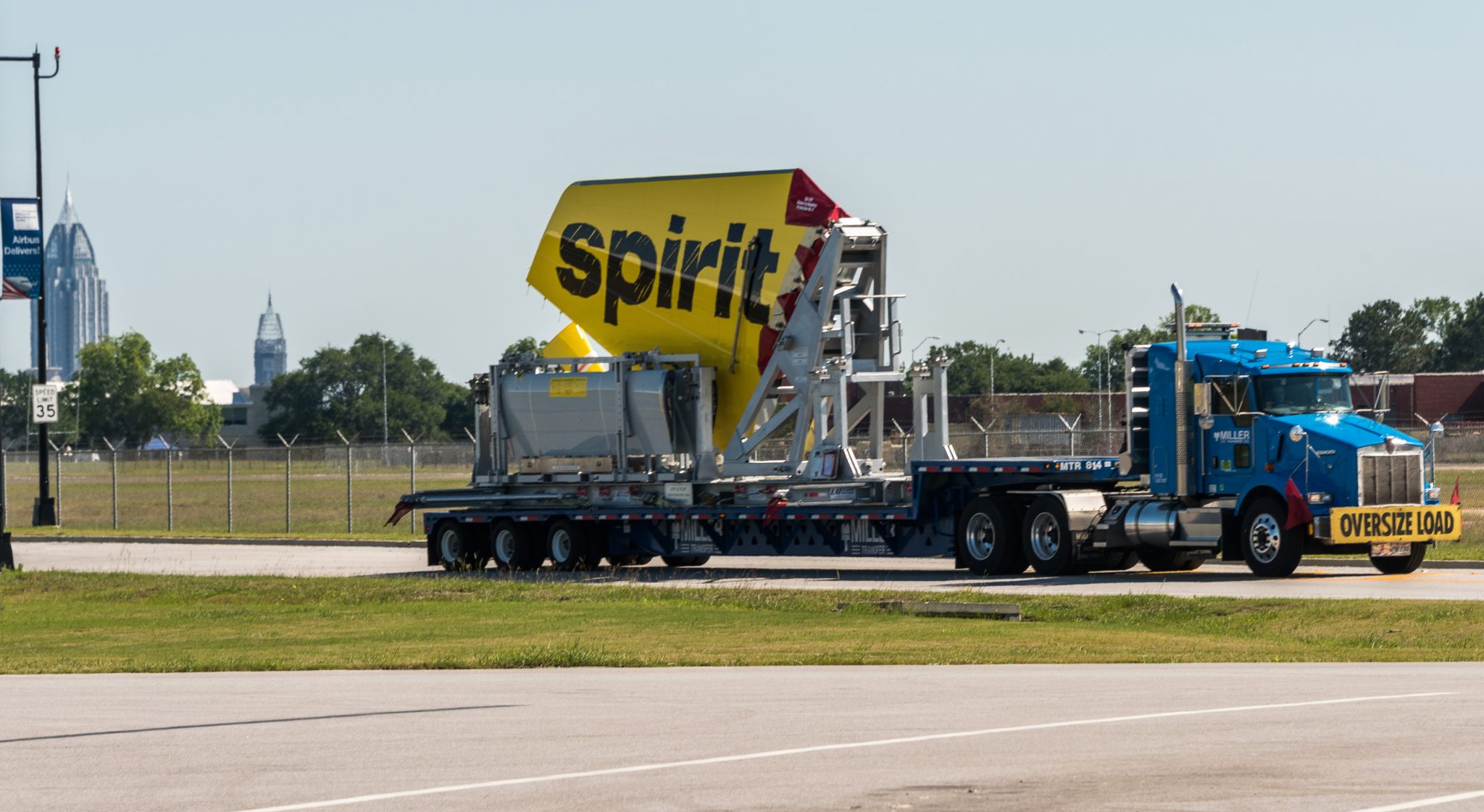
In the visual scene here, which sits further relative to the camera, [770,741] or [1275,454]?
[1275,454]

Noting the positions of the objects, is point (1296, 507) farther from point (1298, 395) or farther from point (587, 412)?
point (587, 412)

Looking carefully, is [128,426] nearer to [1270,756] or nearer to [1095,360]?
[1095,360]

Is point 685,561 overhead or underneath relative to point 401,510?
underneath

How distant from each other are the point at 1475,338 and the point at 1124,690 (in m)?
134

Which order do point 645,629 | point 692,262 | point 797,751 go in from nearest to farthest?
point 797,751, point 645,629, point 692,262

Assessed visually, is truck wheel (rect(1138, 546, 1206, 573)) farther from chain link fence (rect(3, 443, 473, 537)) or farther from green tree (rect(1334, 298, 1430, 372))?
green tree (rect(1334, 298, 1430, 372))

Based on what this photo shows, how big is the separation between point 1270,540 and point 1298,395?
1.89 m

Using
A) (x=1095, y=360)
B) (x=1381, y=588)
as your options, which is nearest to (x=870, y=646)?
(x=1381, y=588)

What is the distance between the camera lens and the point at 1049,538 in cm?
2725

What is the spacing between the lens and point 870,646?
17.9 m

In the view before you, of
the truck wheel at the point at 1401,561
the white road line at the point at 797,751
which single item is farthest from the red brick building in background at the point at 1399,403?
the white road line at the point at 797,751

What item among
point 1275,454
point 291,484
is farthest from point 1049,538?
point 291,484

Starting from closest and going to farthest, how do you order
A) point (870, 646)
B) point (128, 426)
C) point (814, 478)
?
point (870, 646), point (814, 478), point (128, 426)

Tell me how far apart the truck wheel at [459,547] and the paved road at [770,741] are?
16359 millimetres
